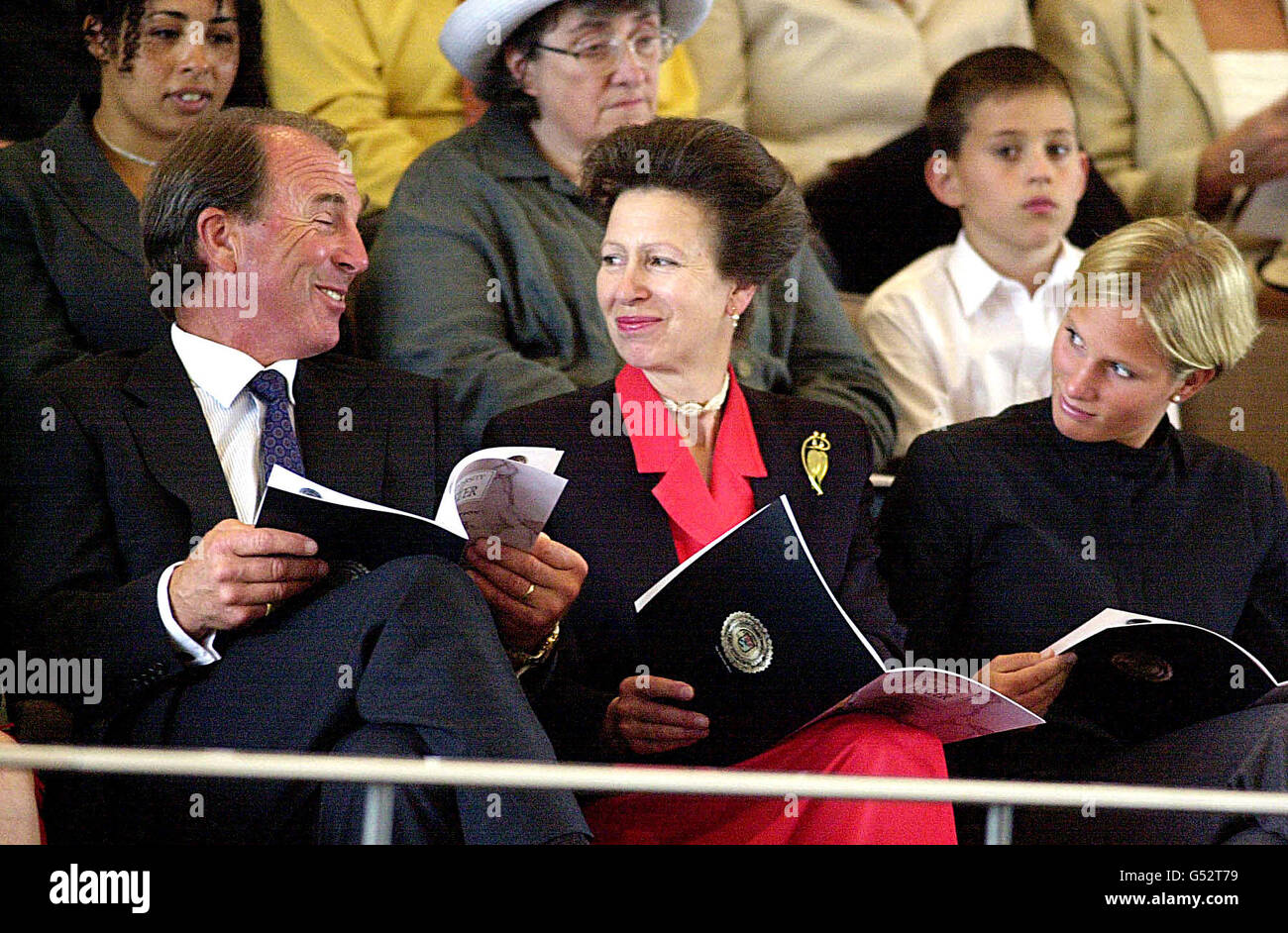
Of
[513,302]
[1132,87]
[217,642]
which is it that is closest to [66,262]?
[513,302]

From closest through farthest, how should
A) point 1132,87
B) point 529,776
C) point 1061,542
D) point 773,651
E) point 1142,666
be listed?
point 529,776 → point 773,651 → point 1142,666 → point 1061,542 → point 1132,87

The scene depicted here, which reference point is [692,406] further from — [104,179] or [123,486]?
[104,179]

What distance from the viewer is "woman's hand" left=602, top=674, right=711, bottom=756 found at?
1.50 m

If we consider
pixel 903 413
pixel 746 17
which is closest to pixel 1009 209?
pixel 903 413

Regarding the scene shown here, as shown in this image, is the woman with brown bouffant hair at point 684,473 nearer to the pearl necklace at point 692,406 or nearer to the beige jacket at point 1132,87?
the pearl necklace at point 692,406

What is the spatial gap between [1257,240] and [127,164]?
1938 millimetres

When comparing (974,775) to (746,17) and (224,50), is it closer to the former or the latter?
(224,50)

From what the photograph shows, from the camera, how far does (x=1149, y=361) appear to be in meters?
1.86

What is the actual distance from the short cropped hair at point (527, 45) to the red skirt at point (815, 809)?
1025 mm

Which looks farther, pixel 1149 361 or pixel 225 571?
pixel 1149 361

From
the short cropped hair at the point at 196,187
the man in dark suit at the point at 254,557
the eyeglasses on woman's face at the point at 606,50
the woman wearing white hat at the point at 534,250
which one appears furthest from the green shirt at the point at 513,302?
the short cropped hair at the point at 196,187

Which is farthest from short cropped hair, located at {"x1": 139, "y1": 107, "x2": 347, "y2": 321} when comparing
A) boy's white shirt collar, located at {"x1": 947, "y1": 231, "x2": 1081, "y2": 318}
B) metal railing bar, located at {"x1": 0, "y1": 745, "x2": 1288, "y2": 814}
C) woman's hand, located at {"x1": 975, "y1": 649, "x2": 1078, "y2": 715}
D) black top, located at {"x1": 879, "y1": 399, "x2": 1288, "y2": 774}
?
boy's white shirt collar, located at {"x1": 947, "y1": 231, "x2": 1081, "y2": 318}

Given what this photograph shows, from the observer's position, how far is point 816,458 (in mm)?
1789

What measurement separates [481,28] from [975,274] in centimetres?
83
